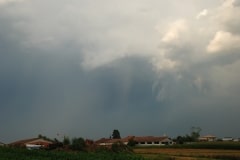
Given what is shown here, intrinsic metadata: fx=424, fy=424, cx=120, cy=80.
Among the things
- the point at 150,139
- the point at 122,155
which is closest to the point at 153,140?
the point at 150,139

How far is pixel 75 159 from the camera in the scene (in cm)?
4744

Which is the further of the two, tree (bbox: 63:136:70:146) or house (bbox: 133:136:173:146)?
house (bbox: 133:136:173:146)

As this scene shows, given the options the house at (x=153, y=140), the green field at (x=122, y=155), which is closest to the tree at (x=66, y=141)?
the green field at (x=122, y=155)

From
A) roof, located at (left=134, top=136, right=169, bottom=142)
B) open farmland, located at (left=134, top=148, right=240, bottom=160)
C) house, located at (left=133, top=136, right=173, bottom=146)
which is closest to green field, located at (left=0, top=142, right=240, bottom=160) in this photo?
open farmland, located at (left=134, top=148, right=240, bottom=160)

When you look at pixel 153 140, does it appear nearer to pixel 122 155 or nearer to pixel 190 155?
pixel 190 155

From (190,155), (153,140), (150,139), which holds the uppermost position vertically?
(150,139)

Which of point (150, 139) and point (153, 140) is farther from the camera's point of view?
point (150, 139)

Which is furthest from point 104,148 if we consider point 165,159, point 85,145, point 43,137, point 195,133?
point 195,133

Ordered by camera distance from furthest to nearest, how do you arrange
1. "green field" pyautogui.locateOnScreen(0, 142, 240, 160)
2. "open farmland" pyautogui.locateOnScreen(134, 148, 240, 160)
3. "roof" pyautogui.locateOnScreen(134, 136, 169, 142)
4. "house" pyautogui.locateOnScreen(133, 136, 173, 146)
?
"roof" pyautogui.locateOnScreen(134, 136, 169, 142) < "house" pyautogui.locateOnScreen(133, 136, 173, 146) < "open farmland" pyautogui.locateOnScreen(134, 148, 240, 160) < "green field" pyautogui.locateOnScreen(0, 142, 240, 160)

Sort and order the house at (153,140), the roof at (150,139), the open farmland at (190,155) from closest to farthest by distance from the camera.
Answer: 1. the open farmland at (190,155)
2. the house at (153,140)
3. the roof at (150,139)

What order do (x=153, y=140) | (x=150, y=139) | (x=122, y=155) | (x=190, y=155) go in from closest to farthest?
(x=122, y=155)
(x=190, y=155)
(x=153, y=140)
(x=150, y=139)

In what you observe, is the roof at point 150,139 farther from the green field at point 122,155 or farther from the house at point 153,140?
the green field at point 122,155

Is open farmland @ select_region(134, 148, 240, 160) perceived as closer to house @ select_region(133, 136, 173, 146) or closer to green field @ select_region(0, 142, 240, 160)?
green field @ select_region(0, 142, 240, 160)

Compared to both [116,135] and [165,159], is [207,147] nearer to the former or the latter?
[165,159]
